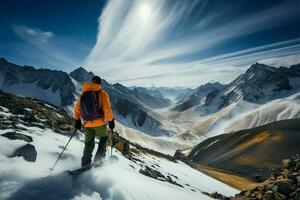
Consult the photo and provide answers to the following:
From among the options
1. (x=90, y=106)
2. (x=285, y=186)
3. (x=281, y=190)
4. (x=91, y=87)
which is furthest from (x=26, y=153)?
(x=285, y=186)

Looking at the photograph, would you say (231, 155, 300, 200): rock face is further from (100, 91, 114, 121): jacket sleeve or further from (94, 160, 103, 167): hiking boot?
(100, 91, 114, 121): jacket sleeve

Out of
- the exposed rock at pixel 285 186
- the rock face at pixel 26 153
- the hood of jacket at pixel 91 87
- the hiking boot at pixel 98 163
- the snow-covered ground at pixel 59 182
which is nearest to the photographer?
the snow-covered ground at pixel 59 182

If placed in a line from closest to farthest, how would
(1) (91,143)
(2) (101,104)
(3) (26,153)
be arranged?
(3) (26,153) → (2) (101,104) → (1) (91,143)

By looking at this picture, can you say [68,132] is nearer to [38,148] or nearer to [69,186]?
[38,148]

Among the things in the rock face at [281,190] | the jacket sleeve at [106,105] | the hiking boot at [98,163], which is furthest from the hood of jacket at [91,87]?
the rock face at [281,190]

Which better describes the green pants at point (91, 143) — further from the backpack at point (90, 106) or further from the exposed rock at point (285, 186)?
the exposed rock at point (285, 186)

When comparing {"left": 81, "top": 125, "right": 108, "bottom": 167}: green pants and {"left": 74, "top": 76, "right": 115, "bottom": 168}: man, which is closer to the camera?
{"left": 74, "top": 76, "right": 115, "bottom": 168}: man

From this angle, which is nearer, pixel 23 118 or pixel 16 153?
pixel 16 153

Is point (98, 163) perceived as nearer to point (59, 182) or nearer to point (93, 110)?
point (93, 110)

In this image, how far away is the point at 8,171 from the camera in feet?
29.9

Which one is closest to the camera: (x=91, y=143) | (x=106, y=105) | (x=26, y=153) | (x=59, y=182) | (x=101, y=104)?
(x=59, y=182)

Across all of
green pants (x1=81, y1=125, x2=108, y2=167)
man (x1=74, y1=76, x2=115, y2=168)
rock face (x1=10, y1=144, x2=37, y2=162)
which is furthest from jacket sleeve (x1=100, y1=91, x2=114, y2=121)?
rock face (x1=10, y1=144, x2=37, y2=162)

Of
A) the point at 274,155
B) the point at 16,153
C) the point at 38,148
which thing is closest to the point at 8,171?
the point at 16,153

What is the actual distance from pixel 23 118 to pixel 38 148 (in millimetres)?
8653
